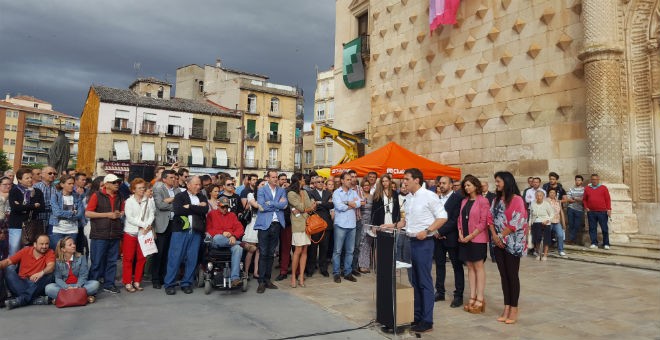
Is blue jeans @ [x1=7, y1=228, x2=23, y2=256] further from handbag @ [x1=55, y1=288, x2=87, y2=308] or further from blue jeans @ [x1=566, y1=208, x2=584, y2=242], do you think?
blue jeans @ [x1=566, y1=208, x2=584, y2=242]

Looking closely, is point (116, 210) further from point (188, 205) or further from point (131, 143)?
point (131, 143)

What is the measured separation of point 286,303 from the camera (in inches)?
221

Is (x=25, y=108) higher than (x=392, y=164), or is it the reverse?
(x=25, y=108)

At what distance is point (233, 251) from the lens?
6258 millimetres

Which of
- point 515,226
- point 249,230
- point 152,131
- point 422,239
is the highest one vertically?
point 152,131

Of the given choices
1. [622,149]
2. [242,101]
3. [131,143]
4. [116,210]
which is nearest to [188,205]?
[116,210]

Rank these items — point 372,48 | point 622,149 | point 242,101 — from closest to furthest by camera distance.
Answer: point 622,149 < point 372,48 < point 242,101

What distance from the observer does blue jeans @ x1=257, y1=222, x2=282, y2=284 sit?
21.1ft

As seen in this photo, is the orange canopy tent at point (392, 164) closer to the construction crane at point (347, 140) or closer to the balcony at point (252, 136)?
the construction crane at point (347, 140)

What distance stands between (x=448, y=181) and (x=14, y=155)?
8244 cm

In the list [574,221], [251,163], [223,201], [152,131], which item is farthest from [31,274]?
[251,163]

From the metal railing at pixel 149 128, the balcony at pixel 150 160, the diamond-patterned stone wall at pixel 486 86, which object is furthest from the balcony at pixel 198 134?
the diamond-patterned stone wall at pixel 486 86

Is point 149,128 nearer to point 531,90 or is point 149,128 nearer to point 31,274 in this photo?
point 531,90

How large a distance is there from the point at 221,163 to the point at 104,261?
3766 centimetres
